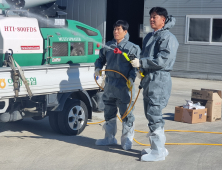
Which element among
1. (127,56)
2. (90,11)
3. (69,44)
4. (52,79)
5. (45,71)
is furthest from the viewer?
(90,11)

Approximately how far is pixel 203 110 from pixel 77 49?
10.2 feet

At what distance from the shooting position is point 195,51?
16.6m

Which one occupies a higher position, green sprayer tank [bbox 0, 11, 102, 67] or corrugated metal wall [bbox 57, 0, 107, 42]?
corrugated metal wall [bbox 57, 0, 107, 42]

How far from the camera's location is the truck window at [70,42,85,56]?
755 centimetres

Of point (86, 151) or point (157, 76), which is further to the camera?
point (86, 151)

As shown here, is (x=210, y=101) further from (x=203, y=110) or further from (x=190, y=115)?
(x=190, y=115)

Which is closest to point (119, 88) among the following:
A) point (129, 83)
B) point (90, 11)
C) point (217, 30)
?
point (129, 83)

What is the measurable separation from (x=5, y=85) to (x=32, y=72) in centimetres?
52

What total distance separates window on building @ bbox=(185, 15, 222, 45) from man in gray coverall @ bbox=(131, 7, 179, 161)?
11.2 meters

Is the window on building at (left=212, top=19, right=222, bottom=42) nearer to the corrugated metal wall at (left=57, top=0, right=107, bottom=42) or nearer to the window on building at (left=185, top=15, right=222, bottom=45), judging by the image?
the window on building at (left=185, top=15, right=222, bottom=45)

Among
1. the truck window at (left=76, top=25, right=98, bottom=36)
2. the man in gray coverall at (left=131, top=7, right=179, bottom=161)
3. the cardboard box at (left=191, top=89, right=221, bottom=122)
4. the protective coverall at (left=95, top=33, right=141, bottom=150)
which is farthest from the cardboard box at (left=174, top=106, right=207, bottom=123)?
the man in gray coverall at (left=131, top=7, right=179, bottom=161)

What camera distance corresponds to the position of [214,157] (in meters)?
5.97

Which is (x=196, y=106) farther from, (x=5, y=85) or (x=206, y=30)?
(x=206, y=30)

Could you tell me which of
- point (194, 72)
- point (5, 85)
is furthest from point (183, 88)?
point (5, 85)
